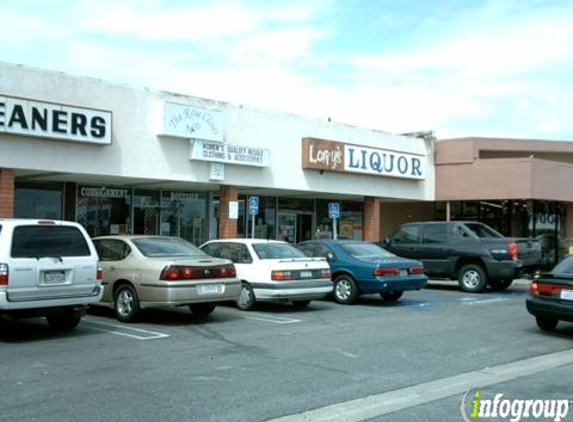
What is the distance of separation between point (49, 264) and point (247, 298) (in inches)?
185

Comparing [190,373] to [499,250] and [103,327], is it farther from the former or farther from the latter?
[499,250]

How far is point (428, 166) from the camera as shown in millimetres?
26406

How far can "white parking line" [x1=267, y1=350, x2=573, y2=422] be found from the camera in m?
6.07

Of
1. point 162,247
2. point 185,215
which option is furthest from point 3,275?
point 185,215

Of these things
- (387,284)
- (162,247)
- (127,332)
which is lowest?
(127,332)

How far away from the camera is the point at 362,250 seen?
15.8 m

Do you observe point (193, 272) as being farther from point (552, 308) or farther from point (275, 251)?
point (552, 308)

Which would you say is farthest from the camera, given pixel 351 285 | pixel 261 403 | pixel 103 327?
pixel 351 285

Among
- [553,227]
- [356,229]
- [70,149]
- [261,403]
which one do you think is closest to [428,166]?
[356,229]

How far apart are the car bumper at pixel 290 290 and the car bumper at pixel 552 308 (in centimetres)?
423

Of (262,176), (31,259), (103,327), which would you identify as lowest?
(103,327)

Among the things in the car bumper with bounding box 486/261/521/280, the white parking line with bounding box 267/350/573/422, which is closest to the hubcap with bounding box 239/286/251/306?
the white parking line with bounding box 267/350/573/422

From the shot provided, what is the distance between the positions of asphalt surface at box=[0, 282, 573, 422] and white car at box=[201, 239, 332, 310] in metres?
0.41

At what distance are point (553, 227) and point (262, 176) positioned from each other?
14.4 metres
